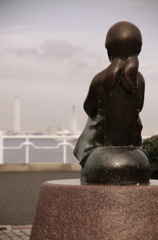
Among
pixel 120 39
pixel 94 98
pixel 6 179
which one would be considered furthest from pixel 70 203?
pixel 6 179

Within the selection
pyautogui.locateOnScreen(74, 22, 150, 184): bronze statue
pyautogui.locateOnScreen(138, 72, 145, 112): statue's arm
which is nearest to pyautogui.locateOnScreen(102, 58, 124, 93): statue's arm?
pyautogui.locateOnScreen(74, 22, 150, 184): bronze statue

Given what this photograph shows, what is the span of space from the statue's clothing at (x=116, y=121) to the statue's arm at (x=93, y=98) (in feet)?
0.17

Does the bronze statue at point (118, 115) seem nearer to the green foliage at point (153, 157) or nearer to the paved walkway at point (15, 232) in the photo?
the paved walkway at point (15, 232)

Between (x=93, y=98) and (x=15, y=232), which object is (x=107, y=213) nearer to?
(x=93, y=98)

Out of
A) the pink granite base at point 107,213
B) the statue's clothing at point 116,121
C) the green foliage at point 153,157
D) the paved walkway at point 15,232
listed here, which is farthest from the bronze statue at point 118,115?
the green foliage at point 153,157

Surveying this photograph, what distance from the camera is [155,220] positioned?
217 inches

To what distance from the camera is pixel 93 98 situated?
5977 millimetres

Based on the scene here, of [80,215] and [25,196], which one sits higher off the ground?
[80,215]

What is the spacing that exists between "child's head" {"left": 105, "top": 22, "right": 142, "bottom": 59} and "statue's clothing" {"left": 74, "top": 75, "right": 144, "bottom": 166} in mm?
339

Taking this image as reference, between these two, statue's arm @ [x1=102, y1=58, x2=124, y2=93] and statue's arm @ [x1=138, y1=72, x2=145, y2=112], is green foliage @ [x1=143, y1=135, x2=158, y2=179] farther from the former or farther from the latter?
statue's arm @ [x1=102, y1=58, x2=124, y2=93]

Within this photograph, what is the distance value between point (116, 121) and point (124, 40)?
2.81 feet

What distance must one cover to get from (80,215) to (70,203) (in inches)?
6.6

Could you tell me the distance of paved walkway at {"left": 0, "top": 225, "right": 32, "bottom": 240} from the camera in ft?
27.3

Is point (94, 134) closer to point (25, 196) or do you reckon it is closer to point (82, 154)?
point (82, 154)
